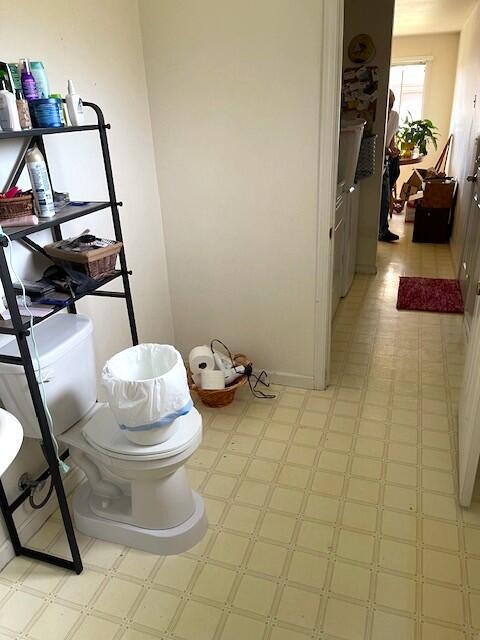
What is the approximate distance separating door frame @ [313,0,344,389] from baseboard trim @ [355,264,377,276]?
6.64ft

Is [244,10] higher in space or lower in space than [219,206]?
higher

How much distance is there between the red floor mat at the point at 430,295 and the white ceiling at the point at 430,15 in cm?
256

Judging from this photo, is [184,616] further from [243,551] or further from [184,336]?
[184,336]

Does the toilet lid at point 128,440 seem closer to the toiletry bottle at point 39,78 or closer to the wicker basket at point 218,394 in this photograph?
the wicker basket at point 218,394

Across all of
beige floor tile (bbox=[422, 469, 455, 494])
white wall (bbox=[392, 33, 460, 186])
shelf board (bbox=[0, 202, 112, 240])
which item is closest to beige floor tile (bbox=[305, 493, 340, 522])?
beige floor tile (bbox=[422, 469, 455, 494])

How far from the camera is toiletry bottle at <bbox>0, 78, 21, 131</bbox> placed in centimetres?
133

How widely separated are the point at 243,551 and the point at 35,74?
5.57 feet

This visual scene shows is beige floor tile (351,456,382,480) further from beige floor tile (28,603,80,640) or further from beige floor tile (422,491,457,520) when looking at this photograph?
beige floor tile (28,603,80,640)

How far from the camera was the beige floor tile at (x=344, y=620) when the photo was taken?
56.5 inches

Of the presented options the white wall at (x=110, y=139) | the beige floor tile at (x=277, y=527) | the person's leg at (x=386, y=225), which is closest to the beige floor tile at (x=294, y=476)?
the beige floor tile at (x=277, y=527)

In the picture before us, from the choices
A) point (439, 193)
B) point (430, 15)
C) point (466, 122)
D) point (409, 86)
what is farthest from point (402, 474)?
point (409, 86)

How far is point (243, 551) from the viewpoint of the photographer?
1718 millimetres

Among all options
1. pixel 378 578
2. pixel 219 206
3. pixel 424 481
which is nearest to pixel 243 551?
pixel 378 578

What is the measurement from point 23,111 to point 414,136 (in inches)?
249
